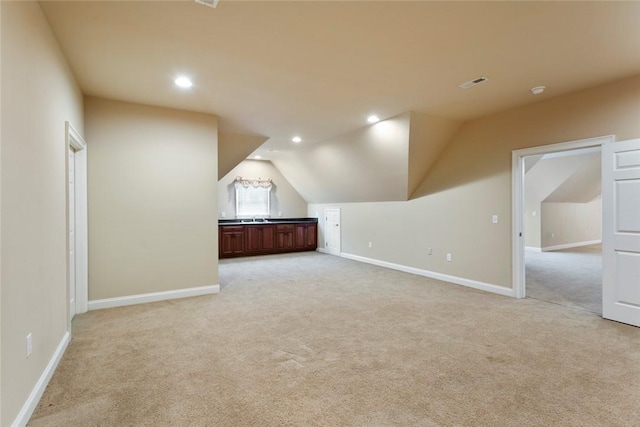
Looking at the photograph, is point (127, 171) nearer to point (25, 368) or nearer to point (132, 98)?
point (132, 98)

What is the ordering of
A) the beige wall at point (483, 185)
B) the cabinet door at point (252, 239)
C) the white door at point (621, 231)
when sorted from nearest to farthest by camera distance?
the white door at point (621, 231)
the beige wall at point (483, 185)
the cabinet door at point (252, 239)

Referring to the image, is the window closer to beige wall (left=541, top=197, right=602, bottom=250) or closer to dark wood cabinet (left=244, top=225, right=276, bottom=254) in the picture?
dark wood cabinet (left=244, top=225, right=276, bottom=254)

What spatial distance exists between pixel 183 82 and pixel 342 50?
5.68 ft

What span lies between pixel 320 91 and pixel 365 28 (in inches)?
51.4

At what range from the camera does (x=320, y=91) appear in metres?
3.61

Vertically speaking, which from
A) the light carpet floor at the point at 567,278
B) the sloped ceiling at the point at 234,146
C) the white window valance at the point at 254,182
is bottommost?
the light carpet floor at the point at 567,278

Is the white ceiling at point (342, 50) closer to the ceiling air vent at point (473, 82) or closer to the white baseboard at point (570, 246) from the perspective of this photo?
the ceiling air vent at point (473, 82)

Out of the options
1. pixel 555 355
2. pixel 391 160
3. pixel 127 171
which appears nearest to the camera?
pixel 555 355

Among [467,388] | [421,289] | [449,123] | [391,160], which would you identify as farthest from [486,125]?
[467,388]

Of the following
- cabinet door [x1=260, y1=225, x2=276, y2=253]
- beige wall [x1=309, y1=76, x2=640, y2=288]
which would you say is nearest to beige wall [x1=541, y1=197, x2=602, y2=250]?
beige wall [x1=309, y1=76, x2=640, y2=288]

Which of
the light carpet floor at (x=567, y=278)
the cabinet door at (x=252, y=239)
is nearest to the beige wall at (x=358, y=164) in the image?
the cabinet door at (x=252, y=239)

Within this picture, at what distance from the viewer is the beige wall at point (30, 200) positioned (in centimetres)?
163

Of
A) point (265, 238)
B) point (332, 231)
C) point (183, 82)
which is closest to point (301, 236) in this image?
point (332, 231)

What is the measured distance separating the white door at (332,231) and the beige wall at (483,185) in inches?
63.4
